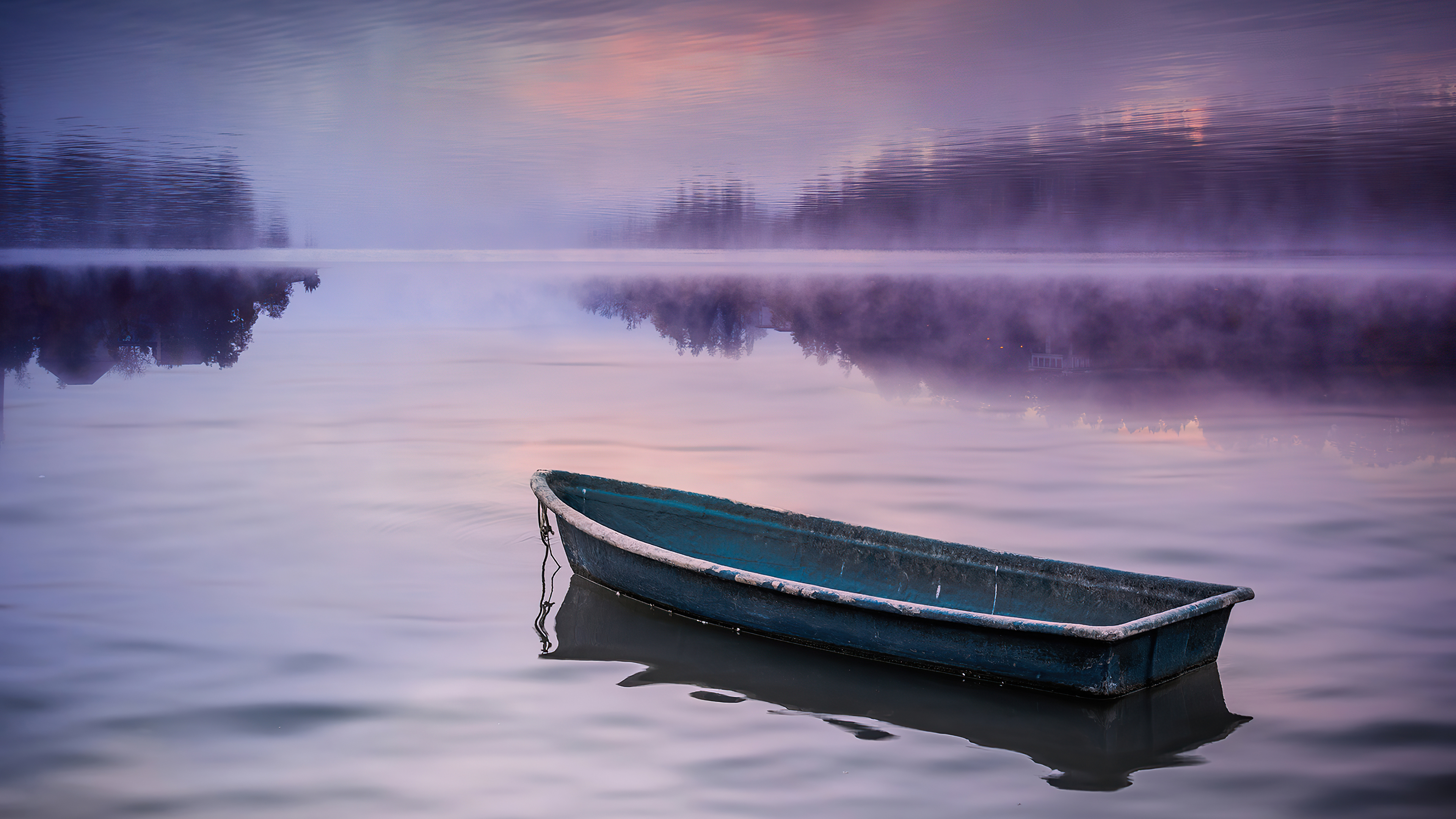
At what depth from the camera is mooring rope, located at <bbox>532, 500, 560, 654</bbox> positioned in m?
6.31

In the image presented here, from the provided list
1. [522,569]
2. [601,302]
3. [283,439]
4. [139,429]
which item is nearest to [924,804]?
[522,569]

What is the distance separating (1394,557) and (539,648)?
690 cm

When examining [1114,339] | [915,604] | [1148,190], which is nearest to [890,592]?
[915,604]

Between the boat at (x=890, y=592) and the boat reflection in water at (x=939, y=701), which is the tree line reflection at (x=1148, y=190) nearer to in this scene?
the boat at (x=890, y=592)

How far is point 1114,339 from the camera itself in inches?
1474

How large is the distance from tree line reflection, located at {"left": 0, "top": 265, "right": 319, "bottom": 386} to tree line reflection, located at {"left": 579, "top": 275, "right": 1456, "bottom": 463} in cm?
1618

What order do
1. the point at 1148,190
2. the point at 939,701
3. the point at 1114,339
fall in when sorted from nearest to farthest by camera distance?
the point at 939,701
the point at 1148,190
the point at 1114,339

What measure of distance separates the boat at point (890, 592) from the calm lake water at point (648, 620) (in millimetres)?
167

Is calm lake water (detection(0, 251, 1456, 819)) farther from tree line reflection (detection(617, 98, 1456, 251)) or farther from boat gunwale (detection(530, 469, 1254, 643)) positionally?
tree line reflection (detection(617, 98, 1456, 251))

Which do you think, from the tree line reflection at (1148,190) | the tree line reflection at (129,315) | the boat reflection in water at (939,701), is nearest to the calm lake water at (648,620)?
the boat reflection in water at (939,701)

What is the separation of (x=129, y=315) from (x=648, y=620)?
47.6 metres

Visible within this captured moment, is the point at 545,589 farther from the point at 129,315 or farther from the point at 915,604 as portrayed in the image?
the point at 129,315

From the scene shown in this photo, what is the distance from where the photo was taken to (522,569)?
25.4 feet

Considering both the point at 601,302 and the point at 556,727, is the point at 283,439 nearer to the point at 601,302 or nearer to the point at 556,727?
the point at 556,727
